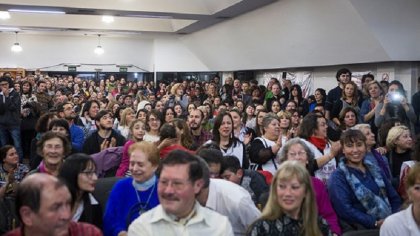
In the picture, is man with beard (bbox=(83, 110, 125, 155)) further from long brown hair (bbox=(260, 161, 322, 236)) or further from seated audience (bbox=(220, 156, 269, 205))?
long brown hair (bbox=(260, 161, 322, 236))

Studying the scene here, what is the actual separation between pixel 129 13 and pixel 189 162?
8.67 m

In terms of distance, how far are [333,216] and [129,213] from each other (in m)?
1.38

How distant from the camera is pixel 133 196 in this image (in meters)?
2.84

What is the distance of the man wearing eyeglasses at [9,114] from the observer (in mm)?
7617

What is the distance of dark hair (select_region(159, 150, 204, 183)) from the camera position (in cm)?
203

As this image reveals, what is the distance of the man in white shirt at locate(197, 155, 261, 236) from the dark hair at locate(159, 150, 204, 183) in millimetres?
530

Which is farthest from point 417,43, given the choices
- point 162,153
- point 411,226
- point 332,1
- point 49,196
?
point 49,196

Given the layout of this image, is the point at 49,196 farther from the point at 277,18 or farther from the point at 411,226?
the point at 277,18

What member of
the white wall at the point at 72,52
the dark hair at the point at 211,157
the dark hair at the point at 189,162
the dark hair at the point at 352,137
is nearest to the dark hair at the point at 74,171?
the dark hair at the point at 211,157

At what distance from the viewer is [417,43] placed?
24.8ft

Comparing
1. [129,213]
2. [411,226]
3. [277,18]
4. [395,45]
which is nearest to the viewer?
[411,226]

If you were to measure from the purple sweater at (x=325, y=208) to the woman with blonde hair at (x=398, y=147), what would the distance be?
5.26ft

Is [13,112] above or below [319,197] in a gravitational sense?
above

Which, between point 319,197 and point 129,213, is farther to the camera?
point 319,197
